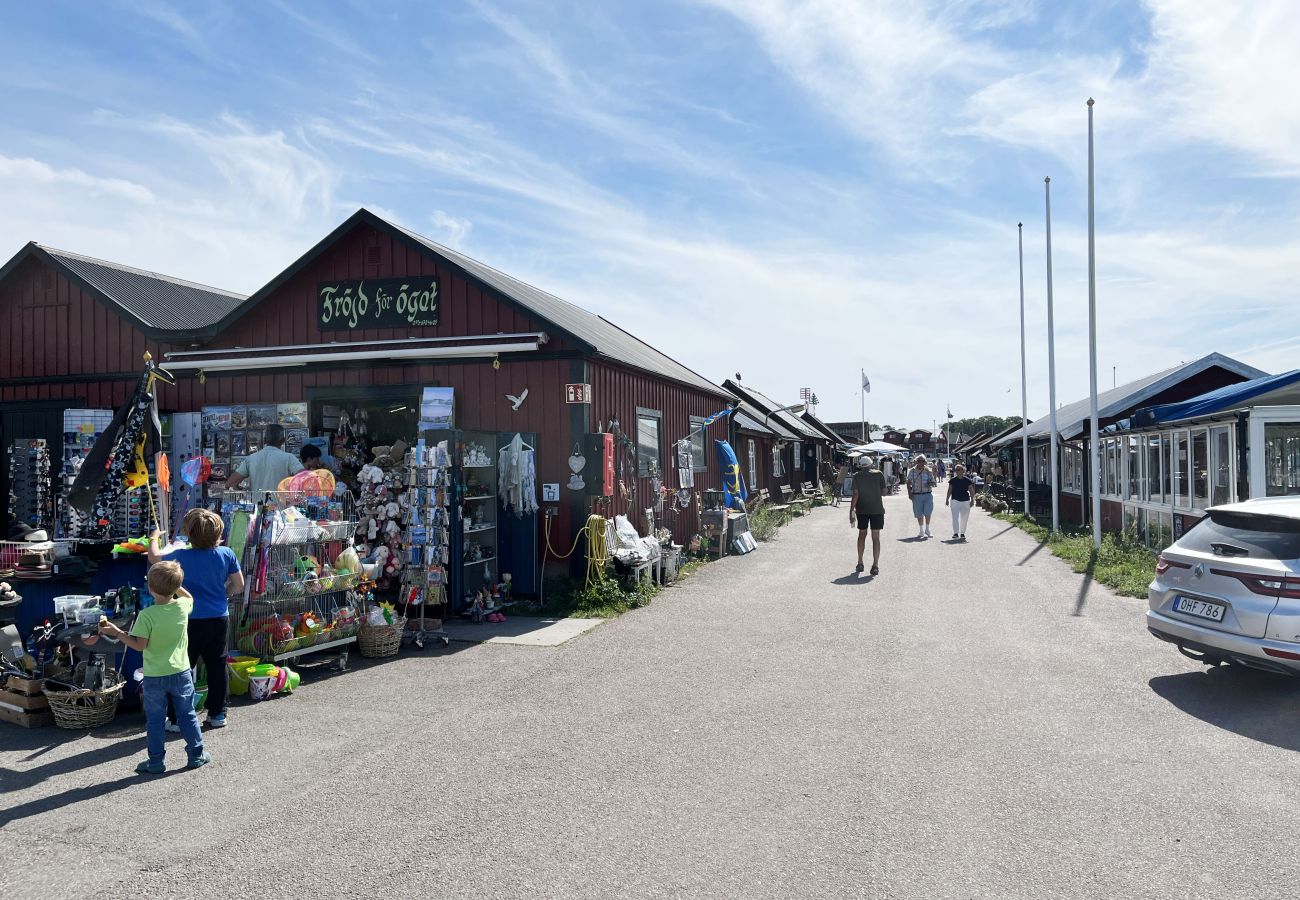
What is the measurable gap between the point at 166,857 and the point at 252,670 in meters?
3.10

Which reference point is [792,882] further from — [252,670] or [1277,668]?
[252,670]

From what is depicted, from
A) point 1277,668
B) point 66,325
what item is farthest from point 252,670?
point 66,325

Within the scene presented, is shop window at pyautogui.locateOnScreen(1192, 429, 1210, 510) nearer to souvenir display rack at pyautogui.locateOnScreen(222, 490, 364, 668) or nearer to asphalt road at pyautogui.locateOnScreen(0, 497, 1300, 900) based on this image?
asphalt road at pyautogui.locateOnScreen(0, 497, 1300, 900)

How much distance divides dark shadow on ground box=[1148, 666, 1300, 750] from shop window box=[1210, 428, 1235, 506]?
6865mm

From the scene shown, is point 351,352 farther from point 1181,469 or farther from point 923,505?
point 1181,469

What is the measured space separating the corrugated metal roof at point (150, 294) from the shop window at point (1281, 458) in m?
15.7

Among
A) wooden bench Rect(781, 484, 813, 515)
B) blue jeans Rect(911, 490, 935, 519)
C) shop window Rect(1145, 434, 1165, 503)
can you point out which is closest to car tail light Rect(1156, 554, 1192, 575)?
shop window Rect(1145, 434, 1165, 503)

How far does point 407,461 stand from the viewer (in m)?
9.93

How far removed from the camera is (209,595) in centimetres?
635

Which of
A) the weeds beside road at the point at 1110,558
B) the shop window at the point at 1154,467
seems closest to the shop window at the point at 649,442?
the weeds beside road at the point at 1110,558

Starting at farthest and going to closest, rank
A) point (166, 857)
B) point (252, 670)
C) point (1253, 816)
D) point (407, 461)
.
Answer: point (407, 461), point (252, 670), point (1253, 816), point (166, 857)

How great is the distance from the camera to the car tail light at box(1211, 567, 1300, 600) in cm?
642

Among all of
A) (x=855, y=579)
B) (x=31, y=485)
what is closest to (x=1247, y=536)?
(x=855, y=579)

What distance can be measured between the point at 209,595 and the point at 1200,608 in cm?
762
